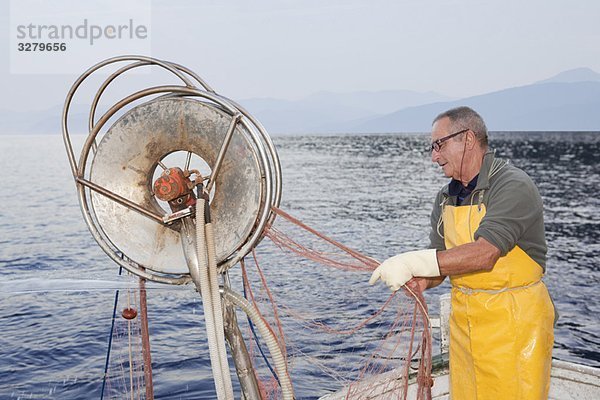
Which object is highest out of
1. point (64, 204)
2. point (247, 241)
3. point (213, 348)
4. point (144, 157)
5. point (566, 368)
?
point (144, 157)

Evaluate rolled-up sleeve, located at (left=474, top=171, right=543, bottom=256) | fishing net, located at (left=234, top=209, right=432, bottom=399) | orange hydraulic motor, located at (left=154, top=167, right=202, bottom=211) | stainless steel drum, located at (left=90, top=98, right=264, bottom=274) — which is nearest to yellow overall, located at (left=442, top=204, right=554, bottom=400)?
rolled-up sleeve, located at (left=474, top=171, right=543, bottom=256)

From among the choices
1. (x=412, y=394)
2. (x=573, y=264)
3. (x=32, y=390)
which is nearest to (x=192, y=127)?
(x=412, y=394)

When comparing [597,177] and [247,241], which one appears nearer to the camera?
[247,241]

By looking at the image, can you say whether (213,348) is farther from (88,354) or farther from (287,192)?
(287,192)

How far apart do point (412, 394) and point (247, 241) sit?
3029 mm

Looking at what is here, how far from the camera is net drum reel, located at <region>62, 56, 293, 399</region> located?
119 inches

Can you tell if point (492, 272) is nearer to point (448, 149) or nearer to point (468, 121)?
point (448, 149)

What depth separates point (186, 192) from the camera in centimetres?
314

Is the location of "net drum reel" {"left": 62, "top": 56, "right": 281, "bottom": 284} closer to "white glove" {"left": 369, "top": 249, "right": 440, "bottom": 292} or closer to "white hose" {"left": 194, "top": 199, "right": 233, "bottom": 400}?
"white hose" {"left": 194, "top": 199, "right": 233, "bottom": 400}

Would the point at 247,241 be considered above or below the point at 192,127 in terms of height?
below

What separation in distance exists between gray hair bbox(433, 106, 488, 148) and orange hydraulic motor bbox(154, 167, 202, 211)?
5.02 ft

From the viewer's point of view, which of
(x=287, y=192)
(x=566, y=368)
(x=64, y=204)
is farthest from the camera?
(x=287, y=192)

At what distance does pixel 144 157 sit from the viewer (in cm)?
324

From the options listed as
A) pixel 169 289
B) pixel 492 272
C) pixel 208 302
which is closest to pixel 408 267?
pixel 492 272
